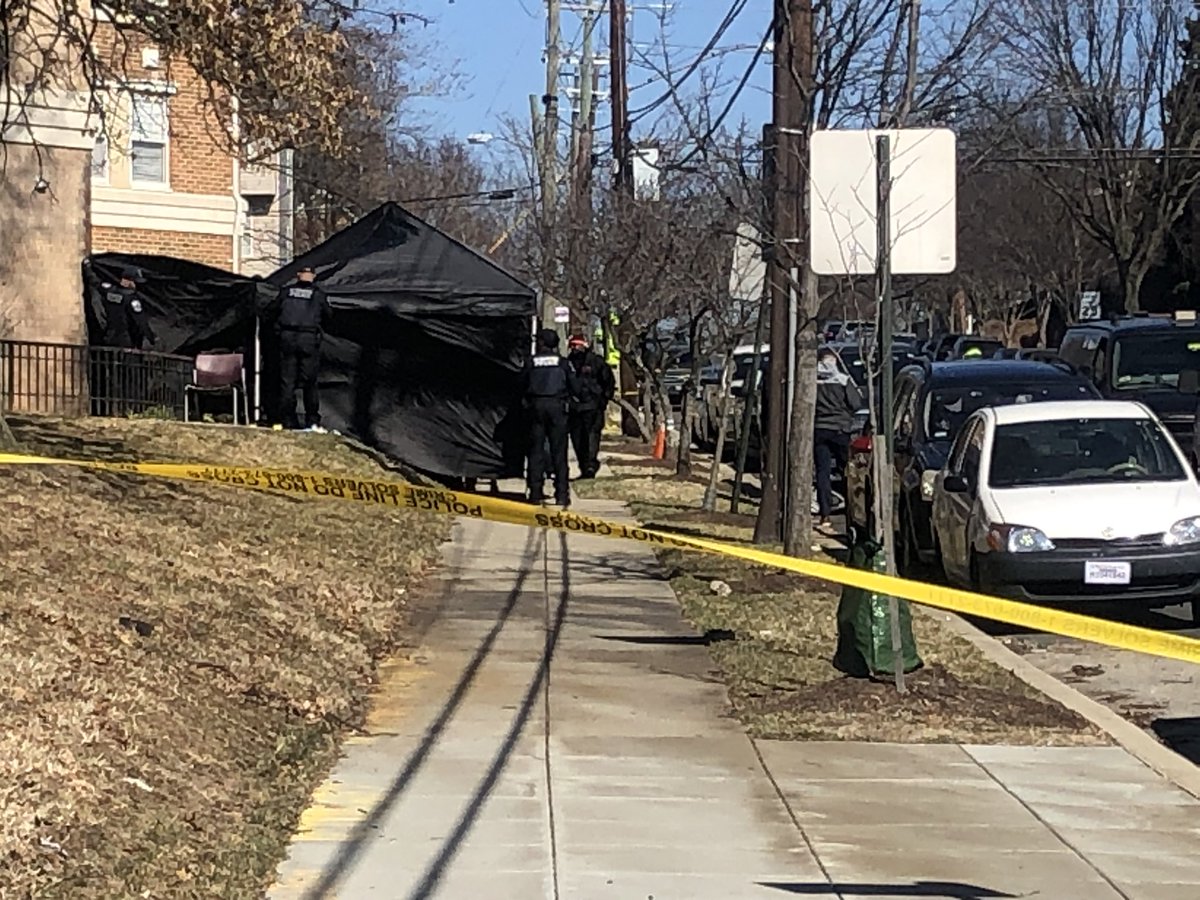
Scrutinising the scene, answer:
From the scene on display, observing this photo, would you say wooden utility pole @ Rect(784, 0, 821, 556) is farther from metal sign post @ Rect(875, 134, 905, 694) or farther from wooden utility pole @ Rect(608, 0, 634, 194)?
wooden utility pole @ Rect(608, 0, 634, 194)

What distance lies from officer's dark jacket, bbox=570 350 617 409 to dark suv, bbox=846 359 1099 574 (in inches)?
207

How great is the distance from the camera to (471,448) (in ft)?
65.2

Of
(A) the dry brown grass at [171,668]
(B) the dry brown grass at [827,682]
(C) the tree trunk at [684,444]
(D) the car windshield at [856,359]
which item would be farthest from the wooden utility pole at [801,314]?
(D) the car windshield at [856,359]

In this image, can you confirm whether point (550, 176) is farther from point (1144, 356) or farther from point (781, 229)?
point (781, 229)

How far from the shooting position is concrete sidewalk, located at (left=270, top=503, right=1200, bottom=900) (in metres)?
6.41

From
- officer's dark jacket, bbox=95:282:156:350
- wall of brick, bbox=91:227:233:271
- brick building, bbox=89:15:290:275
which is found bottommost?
officer's dark jacket, bbox=95:282:156:350

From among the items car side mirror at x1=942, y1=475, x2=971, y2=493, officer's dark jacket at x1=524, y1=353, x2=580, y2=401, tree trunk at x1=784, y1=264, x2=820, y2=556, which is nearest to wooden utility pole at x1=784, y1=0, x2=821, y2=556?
tree trunk at x1=784, y1=264, x2=820, y2=556

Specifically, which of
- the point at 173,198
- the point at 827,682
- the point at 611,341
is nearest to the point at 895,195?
the point at 827,682

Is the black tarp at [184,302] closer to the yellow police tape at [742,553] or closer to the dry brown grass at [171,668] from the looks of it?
the dry brown grass at [171,668]

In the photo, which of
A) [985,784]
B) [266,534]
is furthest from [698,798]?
[266,534]

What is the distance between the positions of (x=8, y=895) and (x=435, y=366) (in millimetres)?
14512

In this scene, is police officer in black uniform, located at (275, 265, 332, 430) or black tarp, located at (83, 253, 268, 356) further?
black tarp, located at (83, 253, 268, 356)

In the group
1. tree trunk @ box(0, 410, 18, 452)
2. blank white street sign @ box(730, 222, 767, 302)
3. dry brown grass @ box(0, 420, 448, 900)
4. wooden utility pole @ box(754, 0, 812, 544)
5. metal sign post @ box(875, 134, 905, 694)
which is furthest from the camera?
blank white street sign @ box(730, 222, 767, 302)

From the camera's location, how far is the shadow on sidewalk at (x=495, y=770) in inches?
251
